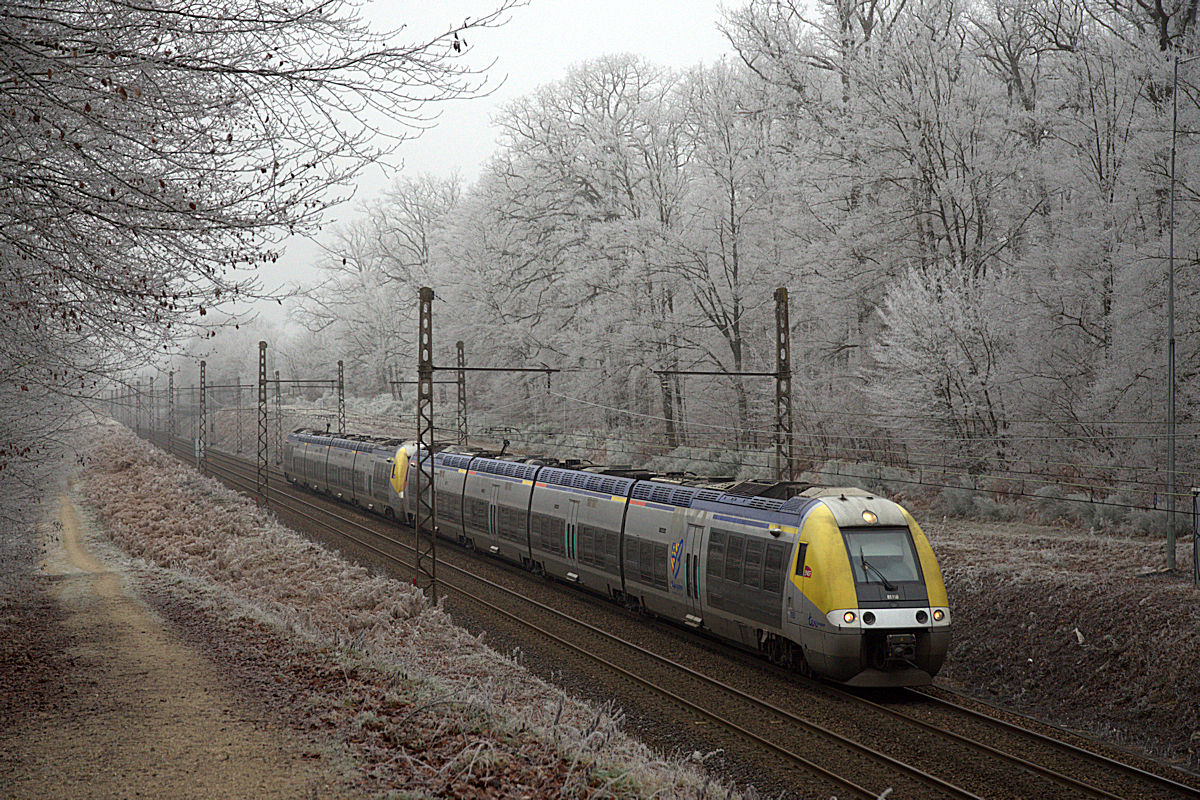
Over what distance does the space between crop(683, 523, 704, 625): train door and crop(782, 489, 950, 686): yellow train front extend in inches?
113

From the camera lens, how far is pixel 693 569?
614 inches

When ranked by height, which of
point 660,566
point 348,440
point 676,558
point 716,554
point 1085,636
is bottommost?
point 1085,636

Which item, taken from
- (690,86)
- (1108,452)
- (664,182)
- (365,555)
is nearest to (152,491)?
(365,555)

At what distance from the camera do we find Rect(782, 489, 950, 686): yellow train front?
1208 centimetres

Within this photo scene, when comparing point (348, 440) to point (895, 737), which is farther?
point (348, 440)

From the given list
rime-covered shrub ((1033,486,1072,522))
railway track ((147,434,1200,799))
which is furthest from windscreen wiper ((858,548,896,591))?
rime-covered shrub ((1033,486,1072,522))

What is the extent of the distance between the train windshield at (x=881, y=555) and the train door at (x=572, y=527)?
8.66 m

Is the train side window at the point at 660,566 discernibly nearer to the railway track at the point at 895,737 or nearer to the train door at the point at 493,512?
the railway track at the point at 895,737

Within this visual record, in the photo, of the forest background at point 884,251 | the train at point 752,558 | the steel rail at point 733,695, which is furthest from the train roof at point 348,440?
the steel rail at point 733,695

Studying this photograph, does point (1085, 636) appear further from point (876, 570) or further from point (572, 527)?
point (572, 527)

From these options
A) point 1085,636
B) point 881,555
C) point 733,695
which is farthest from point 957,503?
point 733,695

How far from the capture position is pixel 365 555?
25.7m

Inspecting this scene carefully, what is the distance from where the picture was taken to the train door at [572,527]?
66.0 feet

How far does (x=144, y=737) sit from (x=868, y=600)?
9.17 meters
